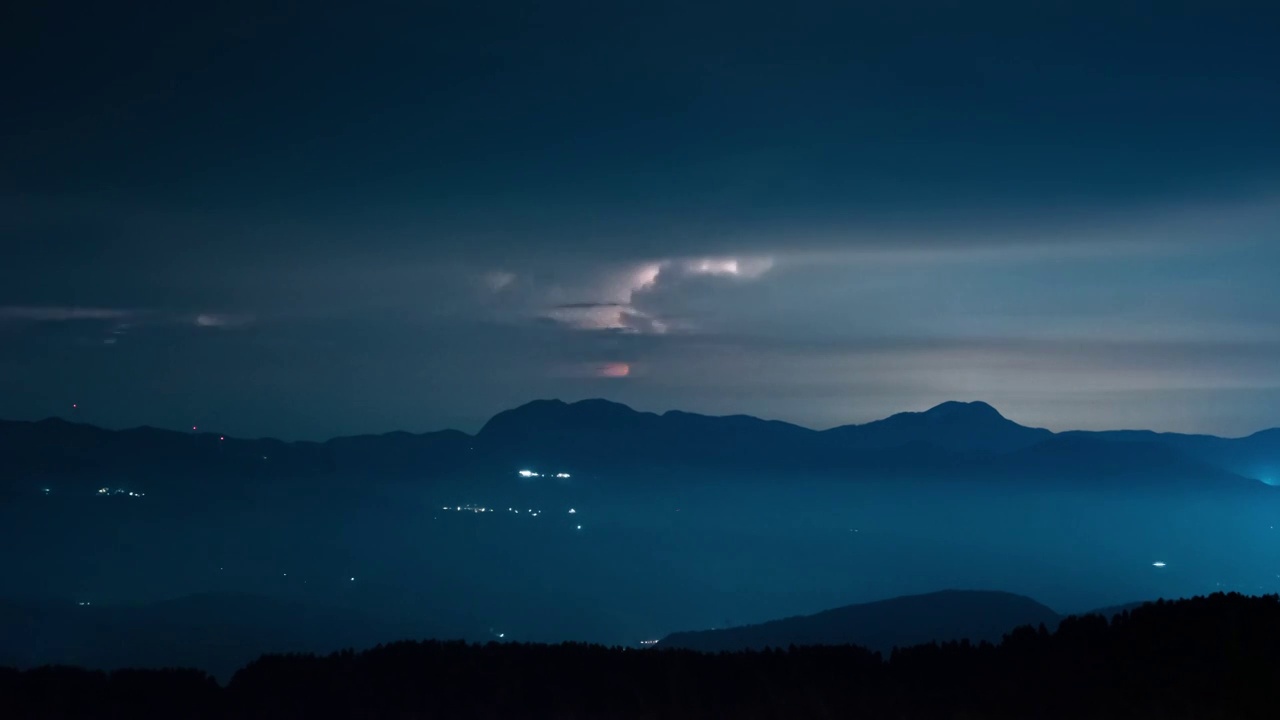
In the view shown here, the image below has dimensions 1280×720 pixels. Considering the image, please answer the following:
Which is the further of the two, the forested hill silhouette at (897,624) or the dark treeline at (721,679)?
the forested hill silhouette at (897,624)

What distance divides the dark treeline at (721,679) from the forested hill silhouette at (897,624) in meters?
52.5

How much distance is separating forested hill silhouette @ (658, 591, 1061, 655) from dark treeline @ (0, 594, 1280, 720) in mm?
52521

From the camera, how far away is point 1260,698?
13.2 m

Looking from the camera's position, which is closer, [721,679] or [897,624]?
[721,679]

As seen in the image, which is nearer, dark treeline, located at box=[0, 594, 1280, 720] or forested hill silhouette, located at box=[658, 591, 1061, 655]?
dark treeline, located at box=[0, 594, 1280, 720]

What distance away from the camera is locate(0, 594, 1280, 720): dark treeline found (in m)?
15.2

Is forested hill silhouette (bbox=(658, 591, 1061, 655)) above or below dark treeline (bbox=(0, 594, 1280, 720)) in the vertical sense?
below

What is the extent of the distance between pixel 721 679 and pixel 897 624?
67.6m

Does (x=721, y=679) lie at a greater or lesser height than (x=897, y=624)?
greater

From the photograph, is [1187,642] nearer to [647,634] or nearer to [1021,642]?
[1021,642]

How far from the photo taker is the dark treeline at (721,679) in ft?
49.9

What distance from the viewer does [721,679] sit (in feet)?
58.8

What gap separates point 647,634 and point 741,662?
10413cm

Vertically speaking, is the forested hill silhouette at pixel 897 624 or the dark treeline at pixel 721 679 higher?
the dark treeline at pixel 721 679
